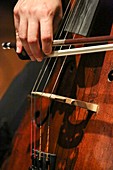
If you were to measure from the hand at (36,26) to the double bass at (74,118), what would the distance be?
0.39 feet

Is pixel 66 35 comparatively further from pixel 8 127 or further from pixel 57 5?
pixel 8 127

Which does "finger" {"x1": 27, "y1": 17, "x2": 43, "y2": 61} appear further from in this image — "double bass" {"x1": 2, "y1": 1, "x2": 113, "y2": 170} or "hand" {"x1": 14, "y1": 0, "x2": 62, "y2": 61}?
"double bass" {"x1": 2, "y1": 1, "x2": 113, "y2": 170}

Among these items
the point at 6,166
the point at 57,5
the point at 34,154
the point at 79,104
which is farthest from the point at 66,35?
the point at 6,166

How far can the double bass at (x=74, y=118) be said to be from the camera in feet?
2.20

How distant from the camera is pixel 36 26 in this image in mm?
685

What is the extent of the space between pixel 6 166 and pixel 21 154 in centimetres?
9

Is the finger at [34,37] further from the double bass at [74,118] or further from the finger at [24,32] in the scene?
the double bass at [74,118]

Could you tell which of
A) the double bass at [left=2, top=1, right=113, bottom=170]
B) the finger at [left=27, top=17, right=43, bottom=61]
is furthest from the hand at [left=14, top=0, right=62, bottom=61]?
the double bass at [left=2, top=1, right=113, bottom=170]

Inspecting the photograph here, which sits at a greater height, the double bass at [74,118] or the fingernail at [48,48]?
the fingernail at [48,48]

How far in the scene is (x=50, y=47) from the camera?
668 millimetres

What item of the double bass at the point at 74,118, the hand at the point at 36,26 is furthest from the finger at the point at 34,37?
the double bass at the point at 74,118

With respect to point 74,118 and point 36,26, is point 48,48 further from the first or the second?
point 74,118

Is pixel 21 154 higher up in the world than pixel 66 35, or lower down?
lower down

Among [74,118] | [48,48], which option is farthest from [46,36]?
[74,118]
